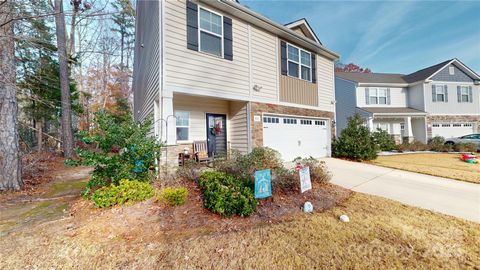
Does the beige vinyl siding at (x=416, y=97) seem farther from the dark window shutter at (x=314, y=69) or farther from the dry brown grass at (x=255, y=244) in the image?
the dry brown grass at (x=255, y=244)

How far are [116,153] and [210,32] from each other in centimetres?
485

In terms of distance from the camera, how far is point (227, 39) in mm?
7305

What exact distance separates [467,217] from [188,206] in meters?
5.32

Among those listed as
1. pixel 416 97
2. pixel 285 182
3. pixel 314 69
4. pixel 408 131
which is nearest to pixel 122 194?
pixel 285 182

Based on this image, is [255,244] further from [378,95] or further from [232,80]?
[378,95]

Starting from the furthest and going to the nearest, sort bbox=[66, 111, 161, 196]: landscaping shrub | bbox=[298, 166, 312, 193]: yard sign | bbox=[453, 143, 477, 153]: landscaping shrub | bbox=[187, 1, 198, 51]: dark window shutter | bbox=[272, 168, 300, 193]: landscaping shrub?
bbox=[453, 143, 477, 153]: landscaping shrub
bbox=[187, 1, 198, 51]: dark window shutter
bbox=[272, 168, 300, 193]: landscaping shrub
bbox=[66, 111, 161, 196]: landscaping shrub
bbox=[298, 166, 312, 193]: yard sign

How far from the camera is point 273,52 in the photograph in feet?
28.6

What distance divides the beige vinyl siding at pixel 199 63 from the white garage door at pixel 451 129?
2064 cm

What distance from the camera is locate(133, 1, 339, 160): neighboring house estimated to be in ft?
20.0

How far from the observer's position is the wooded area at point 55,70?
17.2ft

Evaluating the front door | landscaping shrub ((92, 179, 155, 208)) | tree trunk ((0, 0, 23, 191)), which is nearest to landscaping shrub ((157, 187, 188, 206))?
landscaping shrub ((92, 179, 155, 208))

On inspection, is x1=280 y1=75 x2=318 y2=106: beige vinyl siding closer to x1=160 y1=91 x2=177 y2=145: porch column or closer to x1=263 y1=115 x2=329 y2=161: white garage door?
x1=263 y1=115 x2=329 y2=161: white garage door

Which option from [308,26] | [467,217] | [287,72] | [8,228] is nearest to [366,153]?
[287,72]

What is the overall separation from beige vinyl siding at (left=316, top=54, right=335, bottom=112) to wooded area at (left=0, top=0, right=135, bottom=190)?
926cm
